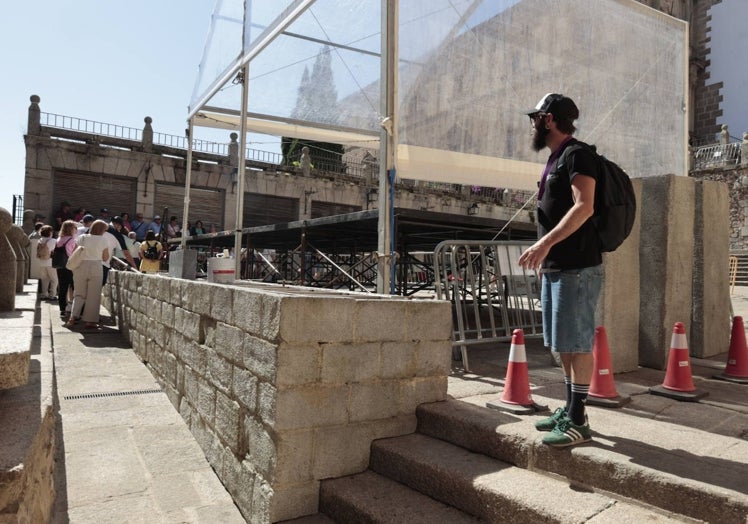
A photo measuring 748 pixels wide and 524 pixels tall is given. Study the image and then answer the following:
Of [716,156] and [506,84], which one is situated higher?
[716,156]

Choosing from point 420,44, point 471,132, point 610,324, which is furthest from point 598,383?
point 420,44

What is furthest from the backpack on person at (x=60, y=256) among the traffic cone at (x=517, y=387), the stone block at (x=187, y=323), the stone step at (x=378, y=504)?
the traffic cone at (x=517, y=387)

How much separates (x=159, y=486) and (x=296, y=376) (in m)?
1.47

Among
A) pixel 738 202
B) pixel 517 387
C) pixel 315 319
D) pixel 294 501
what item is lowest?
pixel 294 501

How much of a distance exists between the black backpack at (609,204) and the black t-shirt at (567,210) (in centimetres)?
3

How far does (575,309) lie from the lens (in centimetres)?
274

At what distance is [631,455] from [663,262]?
3.01 meters

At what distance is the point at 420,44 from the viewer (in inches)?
189

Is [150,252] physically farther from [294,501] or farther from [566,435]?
[566,435]

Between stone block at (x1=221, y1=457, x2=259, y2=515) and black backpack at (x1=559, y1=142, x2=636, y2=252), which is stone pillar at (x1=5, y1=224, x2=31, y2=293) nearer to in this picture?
stone block at (x1=221, y1=457, x2=259, y2=515)

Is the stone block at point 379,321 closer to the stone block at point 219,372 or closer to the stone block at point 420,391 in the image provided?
the stone block at point 420,391

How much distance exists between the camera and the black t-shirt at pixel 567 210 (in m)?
2.66

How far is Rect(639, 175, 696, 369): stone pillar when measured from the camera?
4883 mm

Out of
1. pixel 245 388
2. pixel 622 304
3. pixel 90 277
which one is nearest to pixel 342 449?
pixel 245 388
